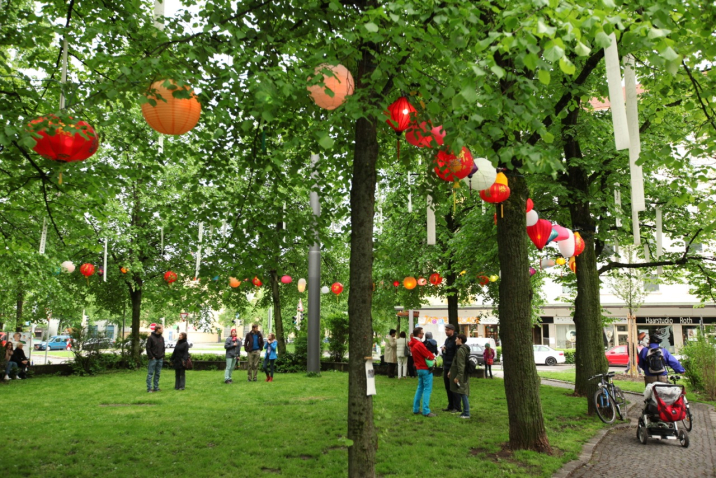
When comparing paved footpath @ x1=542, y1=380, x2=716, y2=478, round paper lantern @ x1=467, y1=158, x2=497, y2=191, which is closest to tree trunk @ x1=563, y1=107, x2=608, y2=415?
paved footpath @ x1=542, y1=380, x2=716, y2=478

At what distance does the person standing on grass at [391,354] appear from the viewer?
18734mm

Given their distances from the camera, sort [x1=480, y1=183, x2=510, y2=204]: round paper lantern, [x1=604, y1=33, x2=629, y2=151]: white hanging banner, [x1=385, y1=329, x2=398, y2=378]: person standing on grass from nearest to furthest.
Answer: [x1=604, y1=33, x2=629, y2=151]: white hanging banner
[x1=480, y1=183, x2=510, y2=204]: round paper lantern
[x1=385, y1=329, x2=398, y2=378]: person standing on grass

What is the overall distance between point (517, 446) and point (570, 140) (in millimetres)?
7678

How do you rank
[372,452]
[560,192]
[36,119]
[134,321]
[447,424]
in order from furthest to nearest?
[134,321], [560,192], [447,424], [372,452], [36,119]

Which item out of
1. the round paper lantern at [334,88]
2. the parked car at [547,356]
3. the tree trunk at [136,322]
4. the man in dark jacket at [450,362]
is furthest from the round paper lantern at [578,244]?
the parked car at [547,356]

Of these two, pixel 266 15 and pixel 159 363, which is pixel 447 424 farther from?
pixel 159 363

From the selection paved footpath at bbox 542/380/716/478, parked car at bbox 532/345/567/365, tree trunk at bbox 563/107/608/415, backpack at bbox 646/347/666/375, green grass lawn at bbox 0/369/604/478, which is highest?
tree trunk at bbox 563/107/608/415

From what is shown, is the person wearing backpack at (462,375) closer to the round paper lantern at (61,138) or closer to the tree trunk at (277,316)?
the round paper lantern at (61,138)

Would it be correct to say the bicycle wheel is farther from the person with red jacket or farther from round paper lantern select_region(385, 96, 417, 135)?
round paper lantern select_region(385, 96, 417, 135)

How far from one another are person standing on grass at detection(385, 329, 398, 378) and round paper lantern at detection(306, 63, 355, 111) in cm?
1426

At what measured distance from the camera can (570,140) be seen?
12312mm

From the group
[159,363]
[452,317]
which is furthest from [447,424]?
[452,317]

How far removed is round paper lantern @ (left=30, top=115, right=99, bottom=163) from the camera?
4.96m

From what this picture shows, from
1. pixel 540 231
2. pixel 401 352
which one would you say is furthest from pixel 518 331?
pixel 401 352
